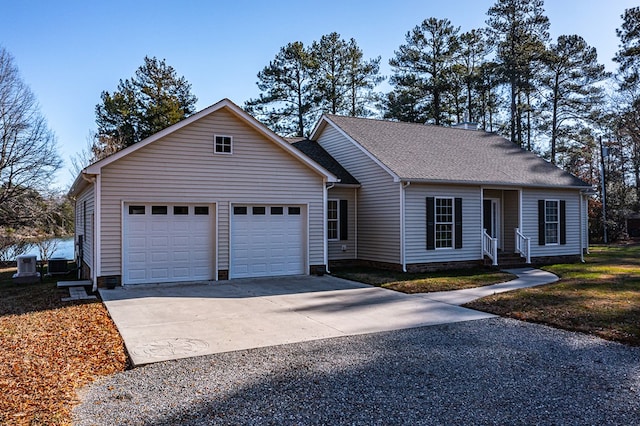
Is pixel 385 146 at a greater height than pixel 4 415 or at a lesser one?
greater

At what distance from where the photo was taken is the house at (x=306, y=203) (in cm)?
1095

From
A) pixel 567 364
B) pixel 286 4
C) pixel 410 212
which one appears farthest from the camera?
pixel 410 212

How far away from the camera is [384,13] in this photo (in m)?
14.7

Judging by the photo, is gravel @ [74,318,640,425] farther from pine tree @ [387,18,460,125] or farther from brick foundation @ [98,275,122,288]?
pine tree @ [387,18,460,125]

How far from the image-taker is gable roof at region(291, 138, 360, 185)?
50.5 ft

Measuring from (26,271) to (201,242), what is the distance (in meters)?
5.19

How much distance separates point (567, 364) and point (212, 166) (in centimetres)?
897

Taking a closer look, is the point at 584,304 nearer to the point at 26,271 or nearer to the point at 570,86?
the point at 26,271

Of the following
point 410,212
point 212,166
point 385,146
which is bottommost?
point 410,212

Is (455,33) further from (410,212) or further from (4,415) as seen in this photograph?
(4,415)

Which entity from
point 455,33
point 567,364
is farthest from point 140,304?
point 455,33

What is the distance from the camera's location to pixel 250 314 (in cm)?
808

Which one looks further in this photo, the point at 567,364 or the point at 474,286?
the point at 474,286

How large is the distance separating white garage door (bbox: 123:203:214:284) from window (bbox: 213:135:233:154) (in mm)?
1445
